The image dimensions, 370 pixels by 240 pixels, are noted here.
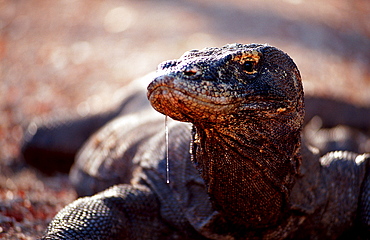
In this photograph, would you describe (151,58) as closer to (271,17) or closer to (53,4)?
(271,17)

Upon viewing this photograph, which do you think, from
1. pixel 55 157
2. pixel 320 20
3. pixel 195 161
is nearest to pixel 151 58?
pixel 55 157

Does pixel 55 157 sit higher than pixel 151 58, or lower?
lower

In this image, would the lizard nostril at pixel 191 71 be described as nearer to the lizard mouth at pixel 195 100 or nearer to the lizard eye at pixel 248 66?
the lizard mouth at pixel 195 100

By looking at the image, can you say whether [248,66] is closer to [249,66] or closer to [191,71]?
[249,66]

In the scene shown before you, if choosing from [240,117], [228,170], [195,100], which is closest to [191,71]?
[195,100]

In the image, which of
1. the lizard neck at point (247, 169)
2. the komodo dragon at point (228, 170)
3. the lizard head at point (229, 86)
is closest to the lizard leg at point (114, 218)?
the komodo dragon at point (228, 170)

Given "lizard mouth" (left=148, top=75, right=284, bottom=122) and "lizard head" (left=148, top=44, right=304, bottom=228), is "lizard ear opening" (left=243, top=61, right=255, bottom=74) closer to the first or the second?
"lizard head" (left=148, top=44, right=304, bottom=228)
